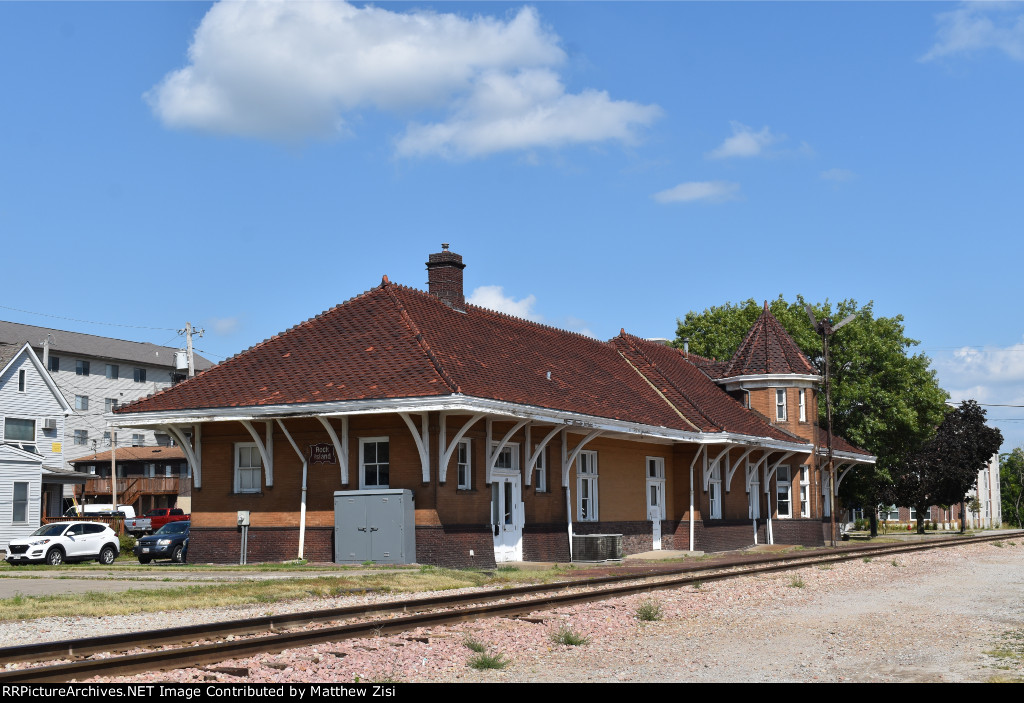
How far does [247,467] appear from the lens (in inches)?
1067

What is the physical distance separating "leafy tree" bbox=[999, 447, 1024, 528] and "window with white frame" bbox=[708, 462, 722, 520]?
7312 cm

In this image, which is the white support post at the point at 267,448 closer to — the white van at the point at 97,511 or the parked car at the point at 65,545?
the parked car at the point at 65,545

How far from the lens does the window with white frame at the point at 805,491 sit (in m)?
44.2

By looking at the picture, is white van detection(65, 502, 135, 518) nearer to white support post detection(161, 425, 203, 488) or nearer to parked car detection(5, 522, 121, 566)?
parked car detection(5, 522, 121, 566)

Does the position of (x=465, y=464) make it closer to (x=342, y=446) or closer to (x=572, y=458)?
(x=342, y=446)

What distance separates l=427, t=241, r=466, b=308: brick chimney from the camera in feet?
107

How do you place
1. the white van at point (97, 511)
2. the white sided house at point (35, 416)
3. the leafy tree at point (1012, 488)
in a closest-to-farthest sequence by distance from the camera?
the white sided house at point (35, 416)
the white van at point (97, 511)
the leafy tree at point (1012, 488)

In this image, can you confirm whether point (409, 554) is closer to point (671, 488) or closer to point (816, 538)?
point (671, 488)

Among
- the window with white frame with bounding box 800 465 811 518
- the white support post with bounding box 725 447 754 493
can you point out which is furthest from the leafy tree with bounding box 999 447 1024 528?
the white support post with bounding box 725 447 754 493

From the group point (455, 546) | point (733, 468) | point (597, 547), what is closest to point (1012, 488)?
point (733, 468)

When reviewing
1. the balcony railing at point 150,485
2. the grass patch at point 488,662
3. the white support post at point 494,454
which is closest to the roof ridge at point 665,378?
the white support post at point 494,454

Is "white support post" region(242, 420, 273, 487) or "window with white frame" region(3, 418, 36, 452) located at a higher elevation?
"window with white frame" region(3, 418, 36, 452)

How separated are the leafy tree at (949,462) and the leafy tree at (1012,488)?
44079mm
